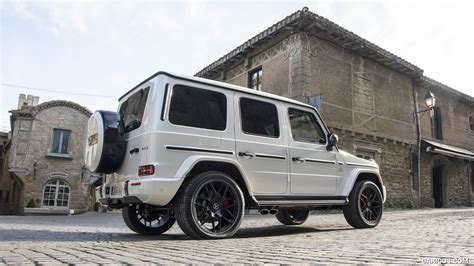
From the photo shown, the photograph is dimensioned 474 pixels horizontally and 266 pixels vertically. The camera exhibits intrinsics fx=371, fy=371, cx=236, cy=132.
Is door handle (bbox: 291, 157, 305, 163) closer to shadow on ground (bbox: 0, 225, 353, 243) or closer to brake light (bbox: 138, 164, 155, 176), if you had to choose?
shadow on ground (bbox: 0, 225, 353, 243)

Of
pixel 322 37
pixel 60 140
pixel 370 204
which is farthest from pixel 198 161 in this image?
pixel 60 140

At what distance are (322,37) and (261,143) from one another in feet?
30.1

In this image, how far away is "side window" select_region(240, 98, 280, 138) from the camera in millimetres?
4984

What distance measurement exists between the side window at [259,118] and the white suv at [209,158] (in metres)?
0.01

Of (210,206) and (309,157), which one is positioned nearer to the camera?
(210,206)

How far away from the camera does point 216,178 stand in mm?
4344

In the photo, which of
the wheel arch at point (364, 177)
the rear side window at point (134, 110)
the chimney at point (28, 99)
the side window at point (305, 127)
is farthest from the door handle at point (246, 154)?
the chimney at point (28, 99)

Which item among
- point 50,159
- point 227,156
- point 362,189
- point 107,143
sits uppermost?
point 50,159

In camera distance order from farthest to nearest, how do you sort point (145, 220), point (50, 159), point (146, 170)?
point (50, 159), point (145, 220), point (146, 170)

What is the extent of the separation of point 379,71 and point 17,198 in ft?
72.4

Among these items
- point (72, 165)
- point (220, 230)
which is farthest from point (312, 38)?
point (72, 165)

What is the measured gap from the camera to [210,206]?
170 inches

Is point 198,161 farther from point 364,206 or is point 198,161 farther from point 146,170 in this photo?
point 364,206

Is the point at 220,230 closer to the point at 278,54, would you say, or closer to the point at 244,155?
the point at 244,155
